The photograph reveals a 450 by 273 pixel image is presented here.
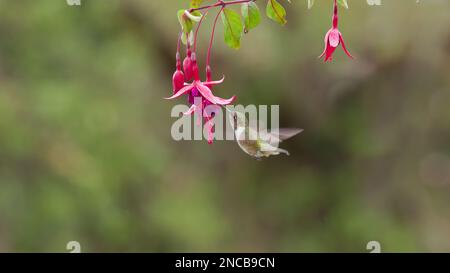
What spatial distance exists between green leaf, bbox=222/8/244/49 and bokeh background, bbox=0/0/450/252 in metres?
2.14

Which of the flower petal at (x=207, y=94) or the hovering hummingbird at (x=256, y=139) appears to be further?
the hovering hummingbird at (x=256, y=139)

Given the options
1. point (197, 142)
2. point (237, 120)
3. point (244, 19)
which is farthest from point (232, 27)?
point (197, 142)

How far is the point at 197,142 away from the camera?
11.5 ft

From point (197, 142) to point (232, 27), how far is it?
2.59m

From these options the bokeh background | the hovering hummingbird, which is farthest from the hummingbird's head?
the bokeh background

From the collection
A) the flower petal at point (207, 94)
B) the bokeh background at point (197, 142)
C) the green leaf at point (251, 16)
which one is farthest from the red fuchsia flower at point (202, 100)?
the bokeh background at point (197, 142)

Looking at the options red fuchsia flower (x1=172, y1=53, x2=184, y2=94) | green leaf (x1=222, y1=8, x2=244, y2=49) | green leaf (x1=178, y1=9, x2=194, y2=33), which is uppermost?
green leaf (x1=222, y1=8, x2=244, y2=49)

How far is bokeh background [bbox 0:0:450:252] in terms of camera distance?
3174 millimetres

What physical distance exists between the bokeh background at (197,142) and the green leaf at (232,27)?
214cm

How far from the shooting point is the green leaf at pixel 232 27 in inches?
36.4

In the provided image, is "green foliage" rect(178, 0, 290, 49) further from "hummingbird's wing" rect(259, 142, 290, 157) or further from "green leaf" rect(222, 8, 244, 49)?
"hummingbird's wing" rect(259, 142, 290, 157)

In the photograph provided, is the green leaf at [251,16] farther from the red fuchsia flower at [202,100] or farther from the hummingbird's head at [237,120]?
the hummingbird's head at [237,120]

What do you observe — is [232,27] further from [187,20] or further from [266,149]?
[266,149]
